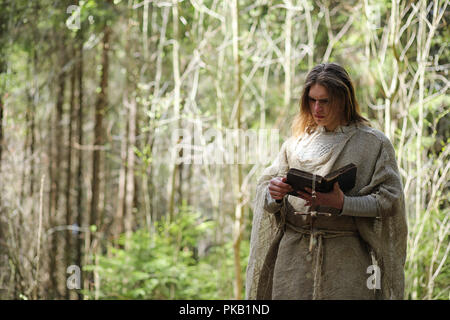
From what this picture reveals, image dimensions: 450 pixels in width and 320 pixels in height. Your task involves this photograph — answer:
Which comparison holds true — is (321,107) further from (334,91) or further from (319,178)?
(319,178)

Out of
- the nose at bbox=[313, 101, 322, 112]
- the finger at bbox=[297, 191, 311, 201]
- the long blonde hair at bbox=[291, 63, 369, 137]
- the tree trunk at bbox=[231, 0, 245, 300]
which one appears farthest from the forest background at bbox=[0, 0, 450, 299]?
the finger at bbox=[297, 191, 311, 201]

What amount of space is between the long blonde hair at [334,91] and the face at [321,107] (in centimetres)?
1

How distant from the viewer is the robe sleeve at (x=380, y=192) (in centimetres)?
165

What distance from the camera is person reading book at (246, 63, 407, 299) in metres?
1.73

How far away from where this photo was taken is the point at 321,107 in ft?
5.84

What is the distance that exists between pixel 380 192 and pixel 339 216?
155mm

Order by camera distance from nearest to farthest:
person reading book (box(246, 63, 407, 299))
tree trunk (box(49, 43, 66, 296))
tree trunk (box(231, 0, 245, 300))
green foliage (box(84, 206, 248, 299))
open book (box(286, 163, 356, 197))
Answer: open book (box(286, 163, 356, 197)) → person reading book (box(246, 63, 407, 299)) → tree trunk (box(231, 0, 245, 300)) → green foliage (box(84, 206, 248, 299)) → tree trunk (box(49, 43, 66, 296))

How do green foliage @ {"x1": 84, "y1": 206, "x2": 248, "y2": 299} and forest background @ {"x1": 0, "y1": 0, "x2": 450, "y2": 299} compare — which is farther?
green foliage @ {"x1": 84, "y1": 206, "x2": 248, "y2": 299}

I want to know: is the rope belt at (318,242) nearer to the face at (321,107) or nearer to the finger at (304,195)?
the finger at (304,195)

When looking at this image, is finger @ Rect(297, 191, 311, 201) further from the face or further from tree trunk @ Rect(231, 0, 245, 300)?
tree trunk @ Rect(231, 0, 245, 300)

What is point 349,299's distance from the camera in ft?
5.64

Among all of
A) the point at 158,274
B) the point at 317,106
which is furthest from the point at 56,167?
the point at 317,106

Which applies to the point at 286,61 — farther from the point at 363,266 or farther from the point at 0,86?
the point at 363,266
